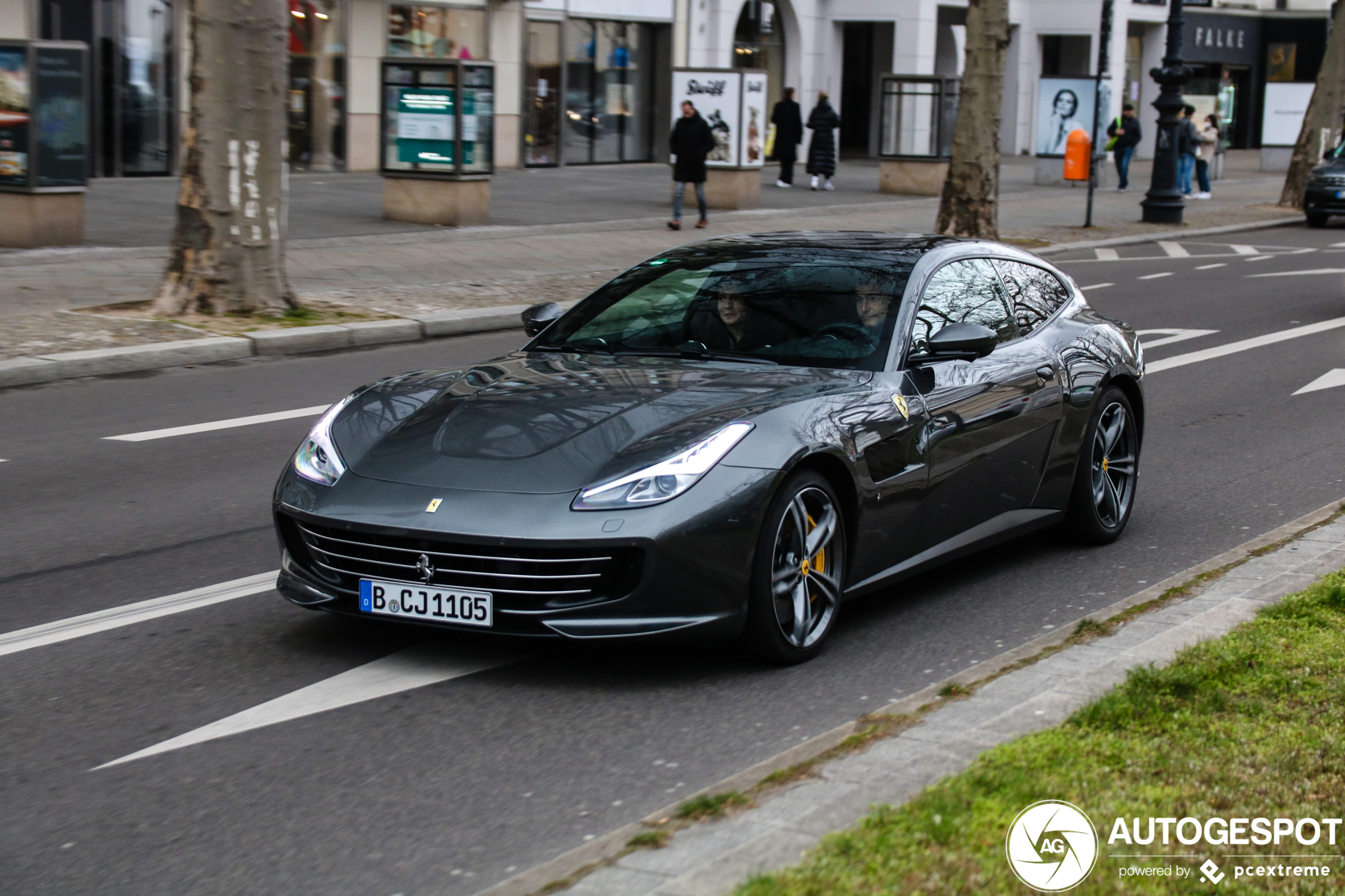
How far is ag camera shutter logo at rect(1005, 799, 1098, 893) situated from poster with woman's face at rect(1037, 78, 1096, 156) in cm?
3624

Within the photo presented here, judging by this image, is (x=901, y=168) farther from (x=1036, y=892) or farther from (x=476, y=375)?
(x=1036, y=892)

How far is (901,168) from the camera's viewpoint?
32.8 metres

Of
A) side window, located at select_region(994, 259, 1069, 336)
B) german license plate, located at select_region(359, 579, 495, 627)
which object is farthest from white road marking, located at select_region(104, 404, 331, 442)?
side window, located at select_region(994, 259, 1069, 336)

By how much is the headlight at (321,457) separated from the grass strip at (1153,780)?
8.05 ft

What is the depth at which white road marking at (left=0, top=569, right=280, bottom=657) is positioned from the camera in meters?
5.68

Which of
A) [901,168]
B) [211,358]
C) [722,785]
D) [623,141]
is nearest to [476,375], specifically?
[722,785]

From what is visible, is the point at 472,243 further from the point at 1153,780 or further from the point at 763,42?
the point at 763,42

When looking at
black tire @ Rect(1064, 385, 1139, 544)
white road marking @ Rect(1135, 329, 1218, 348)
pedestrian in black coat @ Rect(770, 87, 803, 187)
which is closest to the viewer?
black tire @ Rect(1064, 385, 1139, 544)

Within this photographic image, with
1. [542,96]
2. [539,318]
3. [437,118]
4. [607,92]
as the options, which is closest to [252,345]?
[539,318]

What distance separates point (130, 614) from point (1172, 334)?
11.9 metres

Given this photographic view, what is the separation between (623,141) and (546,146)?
2853 millimetres

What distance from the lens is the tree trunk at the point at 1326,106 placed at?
36.4 m

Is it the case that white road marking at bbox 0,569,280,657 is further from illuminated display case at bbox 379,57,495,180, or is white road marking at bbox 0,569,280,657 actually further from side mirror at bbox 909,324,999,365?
illuminated display case at bbox 379,57,495,180

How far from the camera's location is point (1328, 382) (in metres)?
12.9
